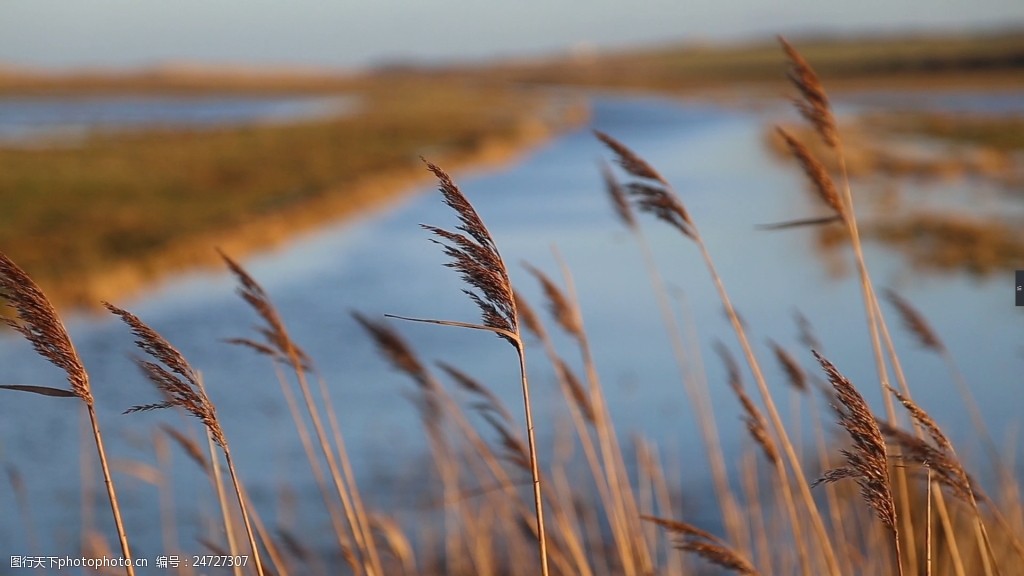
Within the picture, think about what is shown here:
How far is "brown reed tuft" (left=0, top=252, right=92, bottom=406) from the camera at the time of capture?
145 cm

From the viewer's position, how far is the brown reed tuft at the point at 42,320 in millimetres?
1448

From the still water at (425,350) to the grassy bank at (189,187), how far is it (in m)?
0.92

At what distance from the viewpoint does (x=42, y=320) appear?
1.45m

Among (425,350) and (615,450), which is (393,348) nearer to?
(615,450)

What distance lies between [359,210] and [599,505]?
1448cm

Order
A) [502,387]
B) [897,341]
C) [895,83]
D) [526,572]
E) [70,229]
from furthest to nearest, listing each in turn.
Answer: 1. [895,83]
2. [70,229]
3. [897,341]
4. [502,387]
5. [526,572]

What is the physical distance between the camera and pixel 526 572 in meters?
4.18

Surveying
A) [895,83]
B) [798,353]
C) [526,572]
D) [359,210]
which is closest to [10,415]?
[526,572]

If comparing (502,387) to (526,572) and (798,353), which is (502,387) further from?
(526,572)

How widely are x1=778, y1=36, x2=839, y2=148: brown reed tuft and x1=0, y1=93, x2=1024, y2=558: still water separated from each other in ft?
2.42

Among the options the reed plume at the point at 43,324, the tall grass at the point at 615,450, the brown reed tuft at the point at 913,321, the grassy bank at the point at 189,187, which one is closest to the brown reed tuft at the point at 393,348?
the tall grass at the point at 615,450

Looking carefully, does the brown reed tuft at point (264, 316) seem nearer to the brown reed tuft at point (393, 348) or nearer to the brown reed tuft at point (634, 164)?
the brown reed tuft at point (393, 348)

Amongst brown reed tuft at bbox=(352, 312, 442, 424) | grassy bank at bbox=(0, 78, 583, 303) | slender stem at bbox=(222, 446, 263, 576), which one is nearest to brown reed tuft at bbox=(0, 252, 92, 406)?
slender stem at bbox=(222, 446, 263, 576)

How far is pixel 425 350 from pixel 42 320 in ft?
27.1
